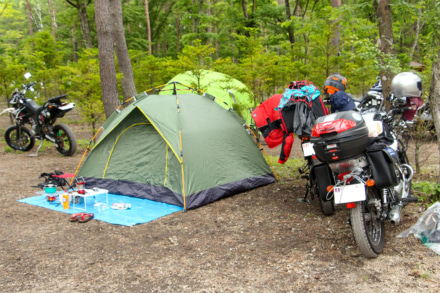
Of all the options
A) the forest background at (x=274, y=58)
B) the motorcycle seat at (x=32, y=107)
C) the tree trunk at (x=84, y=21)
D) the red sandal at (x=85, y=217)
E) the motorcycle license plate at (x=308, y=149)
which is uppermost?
the tree trunk at (x=84, y=21)

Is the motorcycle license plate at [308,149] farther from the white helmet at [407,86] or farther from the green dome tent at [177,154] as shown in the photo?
the green dome tent at [177,154]

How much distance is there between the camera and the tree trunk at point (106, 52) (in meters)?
8.14

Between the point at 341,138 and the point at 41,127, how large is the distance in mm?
7980

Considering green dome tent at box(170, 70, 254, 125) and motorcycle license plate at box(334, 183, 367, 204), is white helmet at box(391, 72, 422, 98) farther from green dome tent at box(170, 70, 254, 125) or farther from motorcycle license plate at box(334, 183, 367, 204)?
green dome tent at box(170, 70, 254, 125)

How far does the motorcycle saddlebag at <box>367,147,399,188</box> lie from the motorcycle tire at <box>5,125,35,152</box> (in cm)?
881

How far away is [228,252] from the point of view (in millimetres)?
3678

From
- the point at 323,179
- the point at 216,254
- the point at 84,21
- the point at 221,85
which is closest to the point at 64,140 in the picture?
the point at 221,85

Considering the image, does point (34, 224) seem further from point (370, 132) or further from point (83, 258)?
point (370, 132)

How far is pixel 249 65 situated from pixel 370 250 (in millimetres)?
7151

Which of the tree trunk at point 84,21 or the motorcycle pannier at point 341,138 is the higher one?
the tree trunk at point 84,21

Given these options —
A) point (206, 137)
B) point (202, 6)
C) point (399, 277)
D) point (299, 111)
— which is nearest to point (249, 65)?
point (206, 137)

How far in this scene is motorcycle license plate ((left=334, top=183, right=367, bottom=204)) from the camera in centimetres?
298

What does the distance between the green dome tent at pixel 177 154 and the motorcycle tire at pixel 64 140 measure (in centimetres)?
258

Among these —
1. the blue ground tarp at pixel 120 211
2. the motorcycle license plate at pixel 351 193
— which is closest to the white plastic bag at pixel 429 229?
the motorcycle license plate at pixel 351 193
